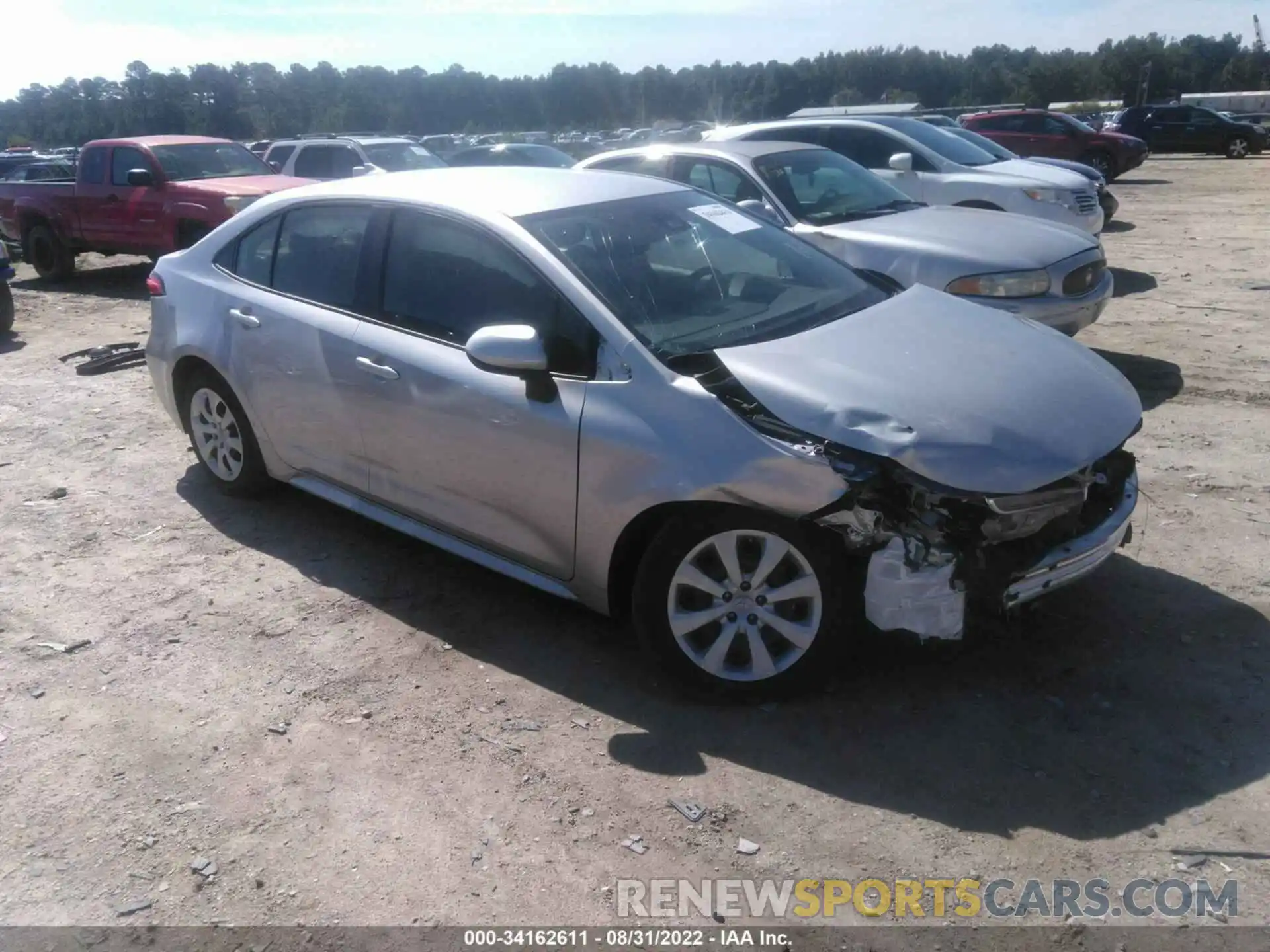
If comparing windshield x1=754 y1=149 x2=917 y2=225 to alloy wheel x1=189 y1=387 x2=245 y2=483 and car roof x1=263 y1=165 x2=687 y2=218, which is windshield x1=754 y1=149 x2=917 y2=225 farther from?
alloy wheel x1=189 y1=387 x2=245 y2=483

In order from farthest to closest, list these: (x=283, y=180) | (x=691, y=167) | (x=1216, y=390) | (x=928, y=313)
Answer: (x=283, y=180)
(x=691, y=167)
(x=1216, y=390)
(x=928, y=313)

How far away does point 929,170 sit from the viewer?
1076 centimetres

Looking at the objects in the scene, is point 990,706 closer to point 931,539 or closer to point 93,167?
point 931,539

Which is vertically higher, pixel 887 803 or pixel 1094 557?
pixel 1094 557

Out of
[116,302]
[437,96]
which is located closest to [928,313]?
[116,302]

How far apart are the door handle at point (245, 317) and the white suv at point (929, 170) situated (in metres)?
5.92

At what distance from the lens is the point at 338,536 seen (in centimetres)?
526

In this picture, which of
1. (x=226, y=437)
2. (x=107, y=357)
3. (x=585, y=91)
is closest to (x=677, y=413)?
(x=226, y=437)

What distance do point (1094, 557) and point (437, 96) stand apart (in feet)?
245

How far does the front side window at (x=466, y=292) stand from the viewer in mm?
3865

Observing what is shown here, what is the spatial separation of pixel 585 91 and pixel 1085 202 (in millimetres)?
78412

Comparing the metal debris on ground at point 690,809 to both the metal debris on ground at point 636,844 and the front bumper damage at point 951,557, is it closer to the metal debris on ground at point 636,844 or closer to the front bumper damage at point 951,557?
the metal debris on ground at point 636,844

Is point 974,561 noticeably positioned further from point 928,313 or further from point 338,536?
point 338,536

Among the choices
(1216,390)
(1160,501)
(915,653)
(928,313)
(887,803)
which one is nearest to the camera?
(887,803)
